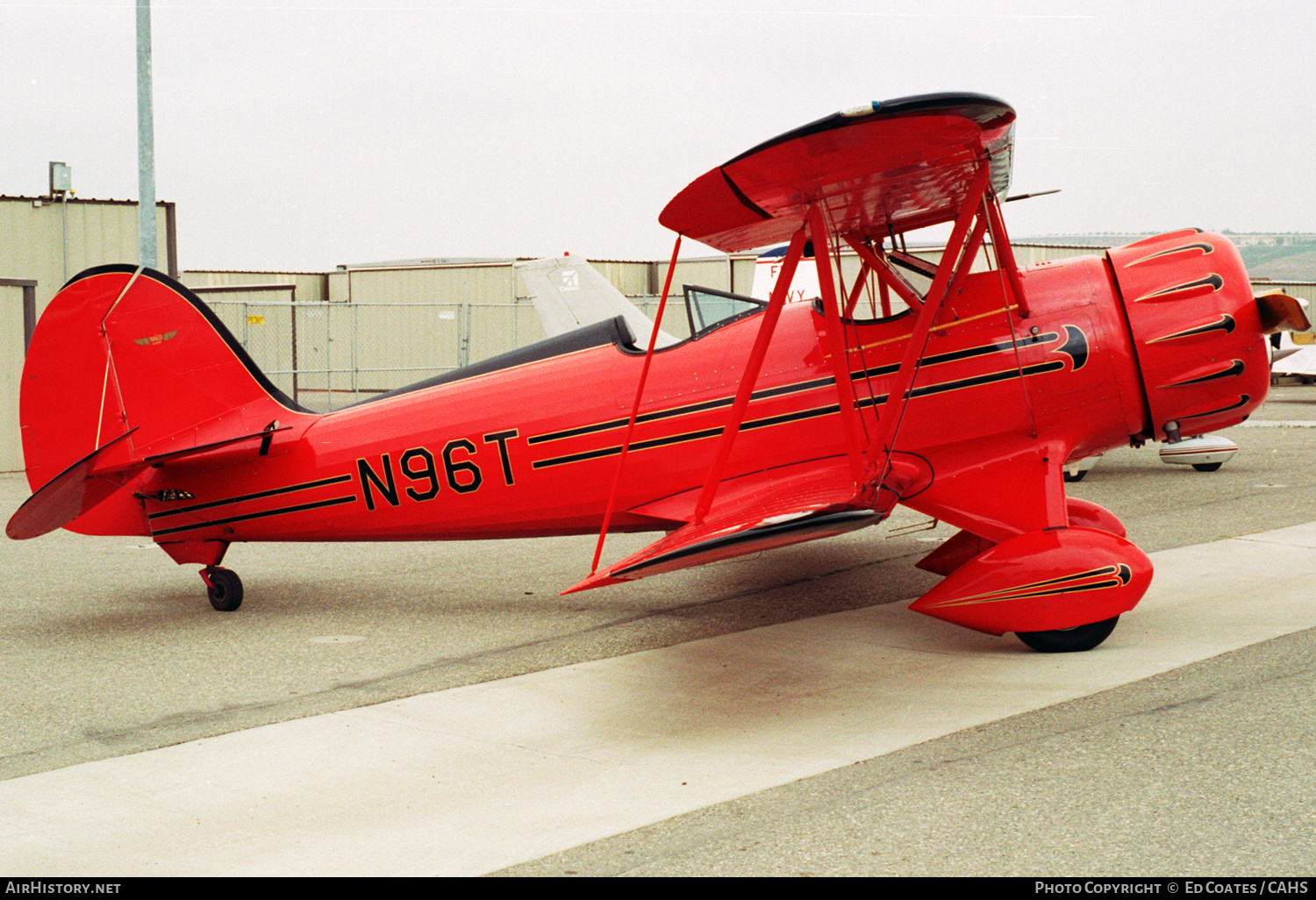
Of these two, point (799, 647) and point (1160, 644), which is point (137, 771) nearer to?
point (799, 647)

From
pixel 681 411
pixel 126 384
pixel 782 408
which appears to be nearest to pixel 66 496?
pixel 126 384

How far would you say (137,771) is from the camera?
4.65 metres

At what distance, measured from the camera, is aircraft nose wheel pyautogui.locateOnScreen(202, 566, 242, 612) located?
7.63m

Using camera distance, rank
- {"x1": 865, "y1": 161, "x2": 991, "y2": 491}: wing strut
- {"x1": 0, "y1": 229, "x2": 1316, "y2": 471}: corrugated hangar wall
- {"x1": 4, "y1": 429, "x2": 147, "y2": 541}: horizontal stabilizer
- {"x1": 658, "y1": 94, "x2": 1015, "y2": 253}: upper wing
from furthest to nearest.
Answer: {"x1": 0, "y1": 229, "x2": 1316, "y2": 471}: corrugated hangar wall, {"x1": 4, "y1": 429, "x2": 147, "y2": 541}: horizontal stabilizer, {"x1": 865, "y1": 161, "x2": 991, "y2": 491}: wing strut, {"x1": 658, "y1": 94, "x2": 1015, "y2": 253}: upper wing

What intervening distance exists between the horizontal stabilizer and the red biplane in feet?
0.05

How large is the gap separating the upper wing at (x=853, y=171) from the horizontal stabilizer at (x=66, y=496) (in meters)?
4.03

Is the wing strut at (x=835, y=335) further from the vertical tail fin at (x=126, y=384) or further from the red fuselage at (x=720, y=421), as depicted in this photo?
the vertical tail fin at (x=126, y=384)

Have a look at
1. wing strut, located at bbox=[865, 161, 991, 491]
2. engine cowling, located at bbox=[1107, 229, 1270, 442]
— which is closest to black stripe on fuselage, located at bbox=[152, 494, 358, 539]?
wing strut, located at bbox=[865, 161, 991, 491]

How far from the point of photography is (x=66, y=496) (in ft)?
22.6

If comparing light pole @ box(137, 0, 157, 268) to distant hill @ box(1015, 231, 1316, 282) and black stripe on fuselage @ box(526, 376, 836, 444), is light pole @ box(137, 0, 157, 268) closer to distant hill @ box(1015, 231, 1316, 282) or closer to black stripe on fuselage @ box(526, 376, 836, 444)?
black stripe on fuselage @ box(526, 376, 836, 444)

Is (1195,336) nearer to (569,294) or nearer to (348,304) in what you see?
(569,294)

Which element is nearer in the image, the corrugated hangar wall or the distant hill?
the corrugated hangar wall
